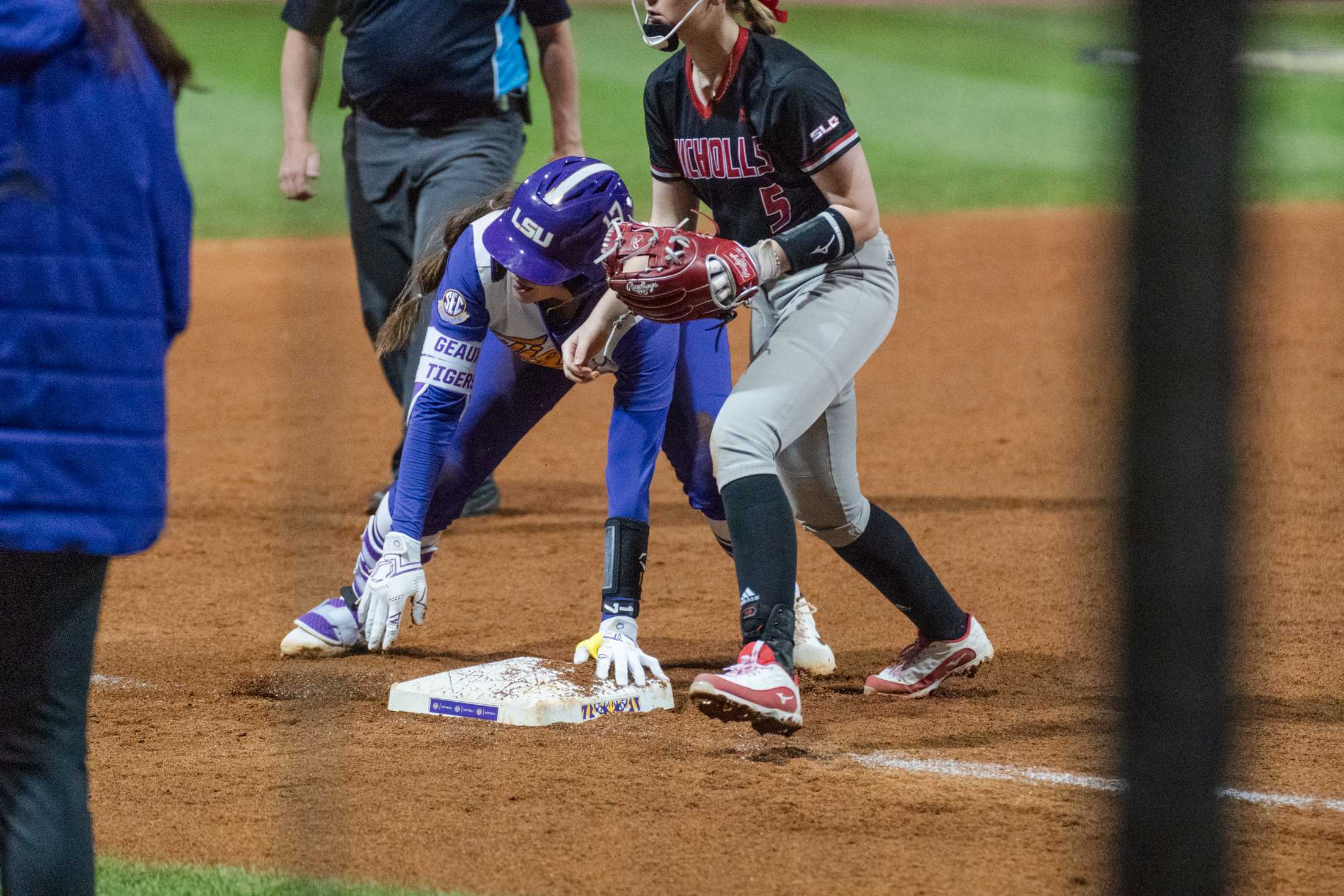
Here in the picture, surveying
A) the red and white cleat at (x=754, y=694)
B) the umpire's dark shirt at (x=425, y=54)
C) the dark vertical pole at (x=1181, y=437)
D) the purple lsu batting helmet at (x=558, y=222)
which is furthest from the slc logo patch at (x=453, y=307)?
the dark vertical pole at (x=1181, y=437)

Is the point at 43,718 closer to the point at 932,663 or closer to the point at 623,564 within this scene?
the point at 623,564

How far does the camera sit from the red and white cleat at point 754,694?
297 centimetres

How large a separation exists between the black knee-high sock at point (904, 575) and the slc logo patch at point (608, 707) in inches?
22.8

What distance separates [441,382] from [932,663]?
1.31 meters

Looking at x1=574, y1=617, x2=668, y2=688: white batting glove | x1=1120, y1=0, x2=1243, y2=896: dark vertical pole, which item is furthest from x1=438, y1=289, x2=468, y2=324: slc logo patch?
x1=1120, y1=0, x2=1243, y2=896: dark vertical pole

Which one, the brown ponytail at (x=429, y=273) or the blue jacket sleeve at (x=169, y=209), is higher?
the blue jacket sleeve at (x=169, y=209)

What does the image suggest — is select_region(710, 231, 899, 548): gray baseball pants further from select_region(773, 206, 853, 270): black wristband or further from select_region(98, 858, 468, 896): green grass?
select_region(98, 858, 468, 896): green grass

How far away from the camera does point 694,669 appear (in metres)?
3.98

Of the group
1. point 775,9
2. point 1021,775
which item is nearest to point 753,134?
point 775,9

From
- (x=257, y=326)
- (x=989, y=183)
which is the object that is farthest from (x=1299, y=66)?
(x=257, y=326)

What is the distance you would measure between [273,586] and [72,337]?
122 inches

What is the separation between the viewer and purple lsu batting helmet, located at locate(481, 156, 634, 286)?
353 cm

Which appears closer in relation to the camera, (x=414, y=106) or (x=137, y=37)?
(x=137, y=37)

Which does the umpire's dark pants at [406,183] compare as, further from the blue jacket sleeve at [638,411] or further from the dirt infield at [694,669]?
the blue jacket sleeve at [638,411]
